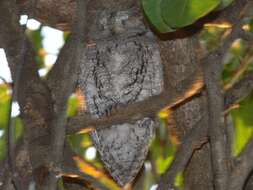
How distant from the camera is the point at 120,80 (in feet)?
7.45

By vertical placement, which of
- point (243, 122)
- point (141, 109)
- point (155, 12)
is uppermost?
point (155, 12)

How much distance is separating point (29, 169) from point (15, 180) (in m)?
0.23

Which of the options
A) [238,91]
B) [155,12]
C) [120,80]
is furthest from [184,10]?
[120,80]

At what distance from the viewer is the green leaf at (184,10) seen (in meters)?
1.48

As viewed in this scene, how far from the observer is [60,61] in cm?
206

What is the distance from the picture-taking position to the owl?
2217mm

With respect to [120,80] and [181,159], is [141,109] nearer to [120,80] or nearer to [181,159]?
[181,159]

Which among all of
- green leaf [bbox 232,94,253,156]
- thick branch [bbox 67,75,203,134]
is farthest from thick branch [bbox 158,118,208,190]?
green leaf [bbox 232,94,253,156]

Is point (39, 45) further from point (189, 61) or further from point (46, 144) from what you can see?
point (46, 144)

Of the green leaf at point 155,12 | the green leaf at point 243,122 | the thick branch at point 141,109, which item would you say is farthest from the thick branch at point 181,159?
the green leaf at point 243,122

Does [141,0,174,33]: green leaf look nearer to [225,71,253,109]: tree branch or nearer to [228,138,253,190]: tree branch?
[225,71,253,109]: tree branch

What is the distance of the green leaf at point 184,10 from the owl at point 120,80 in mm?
648

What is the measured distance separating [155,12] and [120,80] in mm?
682

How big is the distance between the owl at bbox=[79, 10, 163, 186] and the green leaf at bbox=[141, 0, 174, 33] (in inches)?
22.3
